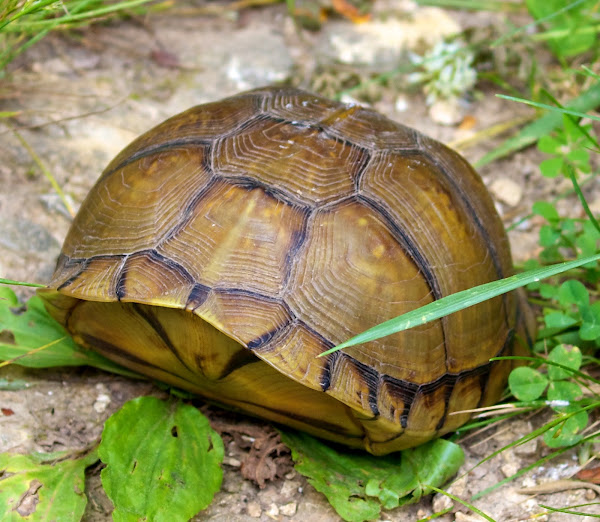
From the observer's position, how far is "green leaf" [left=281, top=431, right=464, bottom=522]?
5.00ft

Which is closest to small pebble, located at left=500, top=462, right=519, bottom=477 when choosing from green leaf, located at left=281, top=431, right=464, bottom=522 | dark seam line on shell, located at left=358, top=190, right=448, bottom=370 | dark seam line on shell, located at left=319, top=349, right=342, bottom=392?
green leaf, located at left=281, top=431, right=464, bottom=522

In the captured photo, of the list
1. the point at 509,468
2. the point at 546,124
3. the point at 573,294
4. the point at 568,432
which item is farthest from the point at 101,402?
the point at 546,124

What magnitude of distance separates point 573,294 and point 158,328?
3.50 feet

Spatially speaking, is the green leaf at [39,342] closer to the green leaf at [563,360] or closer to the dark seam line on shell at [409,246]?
the dark seam line on shell at [409,246]

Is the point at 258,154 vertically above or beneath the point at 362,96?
above

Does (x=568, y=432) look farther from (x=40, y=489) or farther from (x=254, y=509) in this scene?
(x=40, y=489)

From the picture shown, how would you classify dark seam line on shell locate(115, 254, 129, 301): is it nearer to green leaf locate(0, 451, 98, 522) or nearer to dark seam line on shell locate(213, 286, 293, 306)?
dark seam line on shell locate(213, 286, 293, 306)

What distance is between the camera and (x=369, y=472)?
162 centimetres

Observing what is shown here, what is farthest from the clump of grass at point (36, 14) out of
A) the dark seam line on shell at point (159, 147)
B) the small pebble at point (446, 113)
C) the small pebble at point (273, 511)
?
the small pebble at point (446, 113)

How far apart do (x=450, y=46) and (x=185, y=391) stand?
1.94 metres

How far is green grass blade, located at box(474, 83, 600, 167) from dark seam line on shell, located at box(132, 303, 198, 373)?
143 centimetres

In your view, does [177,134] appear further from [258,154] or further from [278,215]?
[278,215]

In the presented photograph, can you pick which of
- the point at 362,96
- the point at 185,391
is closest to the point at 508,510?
the point at 185,391

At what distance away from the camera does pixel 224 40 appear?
3.06m
